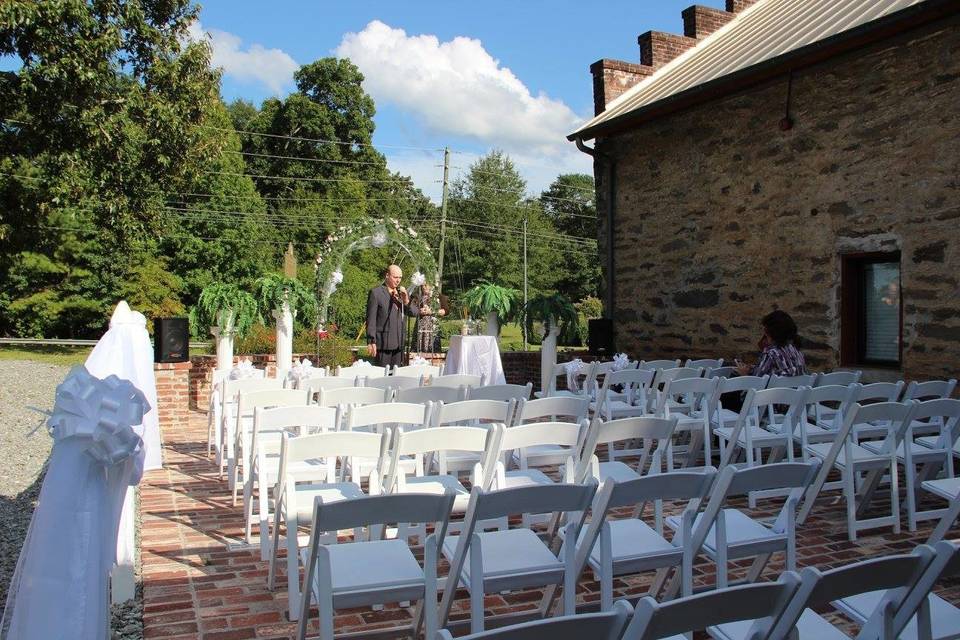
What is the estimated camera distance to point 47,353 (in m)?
22.8

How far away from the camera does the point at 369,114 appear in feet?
124

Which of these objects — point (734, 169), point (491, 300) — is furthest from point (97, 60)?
point (734, 169)

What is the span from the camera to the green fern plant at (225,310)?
9.48 m

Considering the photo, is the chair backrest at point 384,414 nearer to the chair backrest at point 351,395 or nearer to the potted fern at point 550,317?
the chair backrest at point 351,395

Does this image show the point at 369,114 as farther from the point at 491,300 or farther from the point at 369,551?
the point at 369,551

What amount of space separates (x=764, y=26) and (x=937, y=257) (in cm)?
508

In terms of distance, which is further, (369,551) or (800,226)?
(800,226)

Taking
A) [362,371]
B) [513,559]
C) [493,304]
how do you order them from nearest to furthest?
1. [513,559]
2. [362,371]
3. [493,304]

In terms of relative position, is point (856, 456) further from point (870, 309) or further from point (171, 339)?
point (171, 339)

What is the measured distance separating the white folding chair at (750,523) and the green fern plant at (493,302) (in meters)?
7.07

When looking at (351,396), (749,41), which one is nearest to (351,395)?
(351,396)

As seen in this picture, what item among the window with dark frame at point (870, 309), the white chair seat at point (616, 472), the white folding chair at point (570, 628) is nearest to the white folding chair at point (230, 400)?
the white chair seat at point (616, 472)

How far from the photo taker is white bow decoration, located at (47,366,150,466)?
247 centimetres

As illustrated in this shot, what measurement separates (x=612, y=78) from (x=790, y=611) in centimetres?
1168
